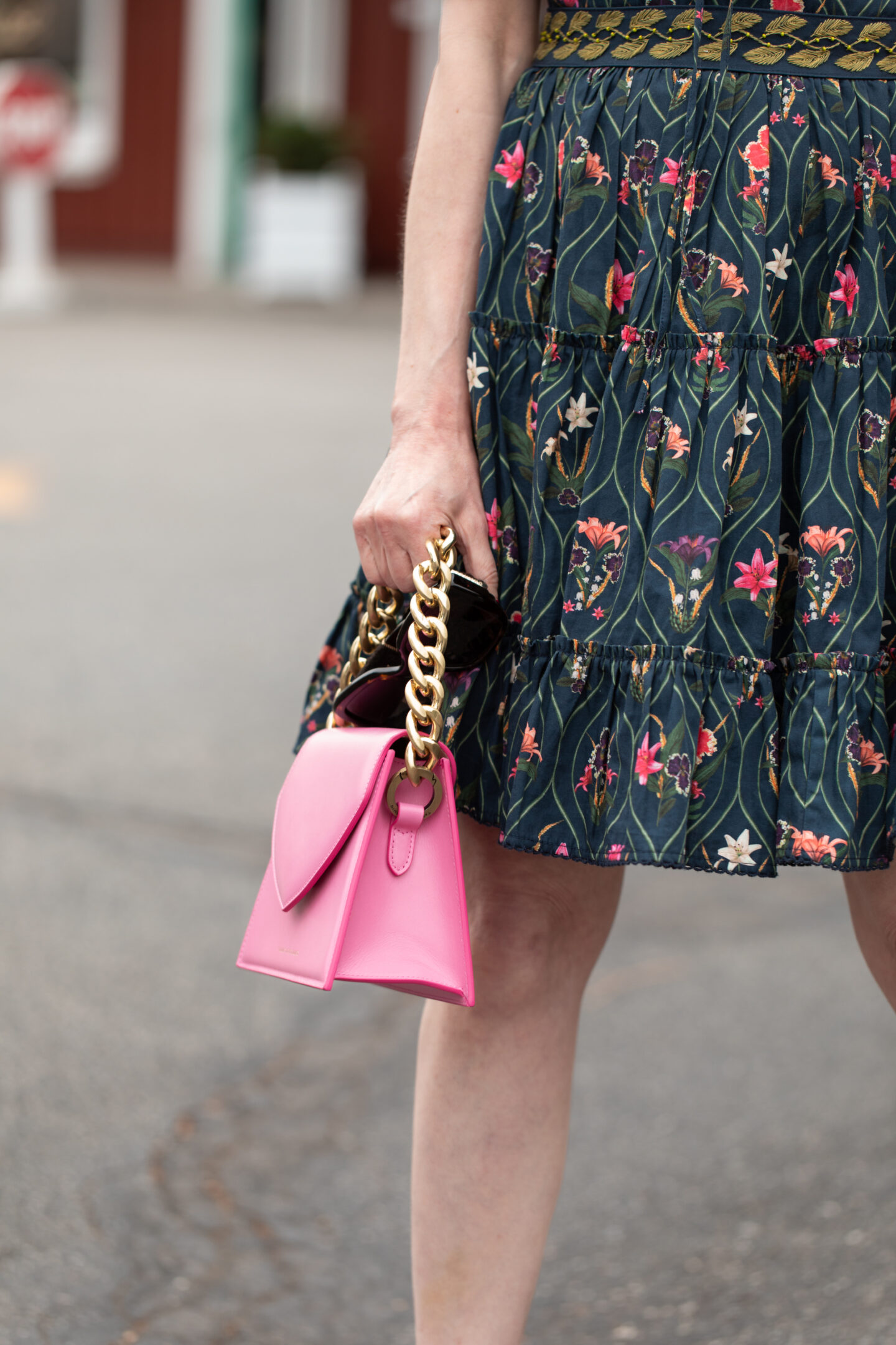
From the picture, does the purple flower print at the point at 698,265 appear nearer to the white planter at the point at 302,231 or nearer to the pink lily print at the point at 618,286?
the pink lily print at the point at 618,286

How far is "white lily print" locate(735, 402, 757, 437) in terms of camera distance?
122 cm

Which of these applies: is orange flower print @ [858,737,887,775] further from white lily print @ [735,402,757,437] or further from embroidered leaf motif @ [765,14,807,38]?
embroidered leaf motif @ [765,14,807,38]

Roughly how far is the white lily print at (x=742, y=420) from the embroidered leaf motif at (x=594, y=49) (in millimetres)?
306

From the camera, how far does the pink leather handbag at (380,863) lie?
1149 millimetres

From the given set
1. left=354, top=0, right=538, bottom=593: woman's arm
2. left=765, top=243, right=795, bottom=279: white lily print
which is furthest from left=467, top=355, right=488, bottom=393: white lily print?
left=765, top=243, right=795, bottom=279: white lily print

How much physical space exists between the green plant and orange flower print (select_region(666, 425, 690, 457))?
43.5 feet

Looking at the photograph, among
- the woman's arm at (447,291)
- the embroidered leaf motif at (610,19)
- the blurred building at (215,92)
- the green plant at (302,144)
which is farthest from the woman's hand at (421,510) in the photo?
the blurred building at (215,92)

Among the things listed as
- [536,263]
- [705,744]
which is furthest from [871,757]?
[536,263]

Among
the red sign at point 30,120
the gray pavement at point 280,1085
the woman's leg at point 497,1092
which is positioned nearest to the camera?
the woman's leg at point 497,1092

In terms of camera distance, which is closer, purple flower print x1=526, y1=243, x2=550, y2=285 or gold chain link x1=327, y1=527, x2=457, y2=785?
gold chain link x1=327, y1=527, x2=457, y2=785

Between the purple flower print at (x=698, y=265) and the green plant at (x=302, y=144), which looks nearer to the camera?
the purple flower print at (x=698, y=265)

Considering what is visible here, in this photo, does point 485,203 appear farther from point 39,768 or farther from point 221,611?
point 221,611

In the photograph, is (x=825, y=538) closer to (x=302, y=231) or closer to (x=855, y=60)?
(x=855, y=60)

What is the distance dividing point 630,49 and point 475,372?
272 millimetres
